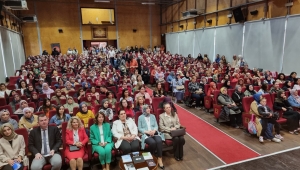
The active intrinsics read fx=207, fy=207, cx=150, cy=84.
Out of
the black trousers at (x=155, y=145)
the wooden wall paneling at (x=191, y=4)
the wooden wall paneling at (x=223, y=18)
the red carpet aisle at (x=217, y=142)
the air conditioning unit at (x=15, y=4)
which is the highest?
the wooden wall paneling at (x=191, y=4)

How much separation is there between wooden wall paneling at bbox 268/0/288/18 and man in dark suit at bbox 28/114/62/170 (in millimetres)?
8735

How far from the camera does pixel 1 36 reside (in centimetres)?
754

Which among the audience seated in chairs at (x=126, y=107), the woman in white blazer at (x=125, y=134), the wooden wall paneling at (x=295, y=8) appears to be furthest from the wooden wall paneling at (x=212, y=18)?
the woman in white blazer at (x=125, y=134)

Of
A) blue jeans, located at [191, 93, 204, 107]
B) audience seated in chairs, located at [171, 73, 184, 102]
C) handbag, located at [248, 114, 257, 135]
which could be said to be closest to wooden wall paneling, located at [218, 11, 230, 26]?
audience seated in chairs, located at [171, 73, 184, 102]

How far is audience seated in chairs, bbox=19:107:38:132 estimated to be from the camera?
12.0 feet

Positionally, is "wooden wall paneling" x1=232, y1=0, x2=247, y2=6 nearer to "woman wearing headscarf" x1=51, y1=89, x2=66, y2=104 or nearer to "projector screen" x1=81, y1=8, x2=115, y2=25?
"woman wearing headscarf" x1=51, y1=89, x2=66, y2=104

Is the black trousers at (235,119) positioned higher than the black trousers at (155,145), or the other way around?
the black trousers at (155,145)

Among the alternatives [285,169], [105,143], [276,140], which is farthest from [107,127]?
[276,140]

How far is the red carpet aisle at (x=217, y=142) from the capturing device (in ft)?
12.2

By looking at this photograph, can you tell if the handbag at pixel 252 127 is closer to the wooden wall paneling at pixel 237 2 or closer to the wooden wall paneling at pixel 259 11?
the wooden wall paneling at pixel 259 11

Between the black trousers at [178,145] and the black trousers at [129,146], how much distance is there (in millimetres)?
652

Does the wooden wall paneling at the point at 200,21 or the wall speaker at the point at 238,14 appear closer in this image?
the wall speaker at the point at 238,14

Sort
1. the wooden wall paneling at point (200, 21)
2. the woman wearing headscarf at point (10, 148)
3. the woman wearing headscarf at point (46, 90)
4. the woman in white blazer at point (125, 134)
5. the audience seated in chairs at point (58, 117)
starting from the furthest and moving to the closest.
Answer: the wooden wall paneling at point (200, 21) → the woman wearing headscarf at point (46, 90) → the audience seated in chairs at point (58, 117) → the woman in white blazer at point (125, 134) → the woman wearing headscarf at point (10, 148)

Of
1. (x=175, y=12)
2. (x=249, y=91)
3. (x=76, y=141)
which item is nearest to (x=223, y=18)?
(x=175, y=12)
